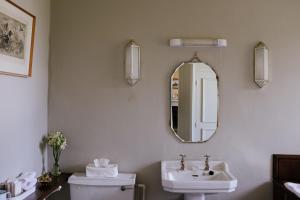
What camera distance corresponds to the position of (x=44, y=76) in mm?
2787

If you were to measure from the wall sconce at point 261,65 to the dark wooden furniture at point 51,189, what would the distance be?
1849mm

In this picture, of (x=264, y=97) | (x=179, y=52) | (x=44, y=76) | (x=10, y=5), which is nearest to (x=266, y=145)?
(x=264, y=97)

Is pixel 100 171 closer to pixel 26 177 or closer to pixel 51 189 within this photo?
pixel 51 189

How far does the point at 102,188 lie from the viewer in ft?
8.66

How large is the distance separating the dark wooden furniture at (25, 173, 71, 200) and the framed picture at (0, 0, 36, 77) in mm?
835

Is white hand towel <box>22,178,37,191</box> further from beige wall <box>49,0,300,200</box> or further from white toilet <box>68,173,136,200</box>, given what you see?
beige wall <box>49,0,300,200</box>

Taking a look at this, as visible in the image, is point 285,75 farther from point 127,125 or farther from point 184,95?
point 127,125

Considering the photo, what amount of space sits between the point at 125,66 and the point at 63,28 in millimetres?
660

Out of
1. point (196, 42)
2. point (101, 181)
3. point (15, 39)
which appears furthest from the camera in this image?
point (196, 42)

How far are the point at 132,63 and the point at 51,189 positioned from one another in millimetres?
1205

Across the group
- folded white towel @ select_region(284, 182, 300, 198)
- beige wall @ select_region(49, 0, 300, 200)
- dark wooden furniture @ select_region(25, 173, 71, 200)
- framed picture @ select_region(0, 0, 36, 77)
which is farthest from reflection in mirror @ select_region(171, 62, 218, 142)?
framed picture @ select_region(0, 0, 36, 77)

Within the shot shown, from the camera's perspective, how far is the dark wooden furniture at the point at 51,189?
2.16 m

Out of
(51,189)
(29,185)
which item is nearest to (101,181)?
(51,189)

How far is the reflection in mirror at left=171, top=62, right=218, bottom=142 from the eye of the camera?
9.26 feet
